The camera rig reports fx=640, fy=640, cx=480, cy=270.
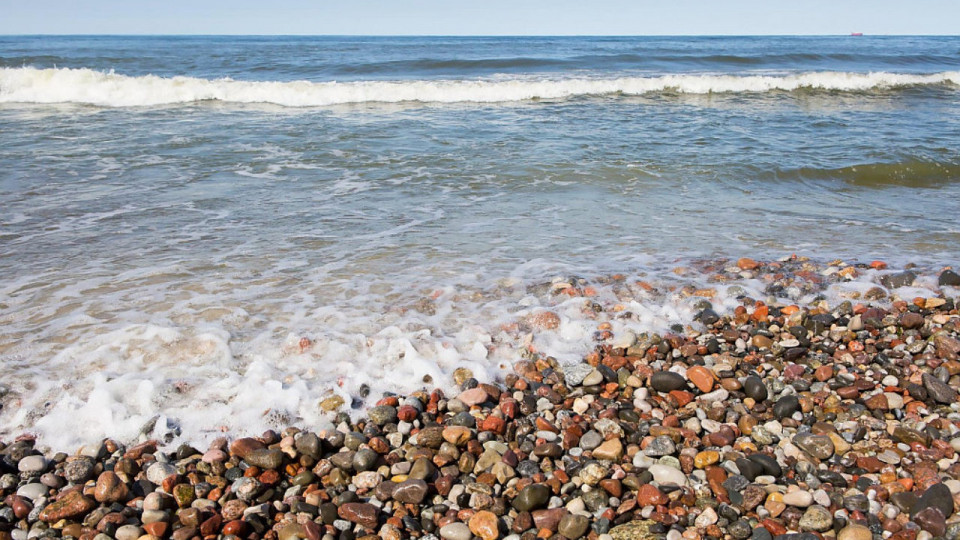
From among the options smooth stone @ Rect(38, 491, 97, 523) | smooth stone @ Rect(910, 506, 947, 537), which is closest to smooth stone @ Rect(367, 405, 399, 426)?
smooth stone @ Rect(38, 491, 97, 523)

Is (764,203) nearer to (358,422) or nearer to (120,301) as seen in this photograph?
(358,422)

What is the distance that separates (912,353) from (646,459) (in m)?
2.24

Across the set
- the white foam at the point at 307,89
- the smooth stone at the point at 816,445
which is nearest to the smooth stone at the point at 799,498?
the smooth stone at the point at 816,445

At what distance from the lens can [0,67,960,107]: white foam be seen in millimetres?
16906

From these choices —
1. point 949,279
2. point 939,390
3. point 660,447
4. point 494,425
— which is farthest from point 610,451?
point 949,279

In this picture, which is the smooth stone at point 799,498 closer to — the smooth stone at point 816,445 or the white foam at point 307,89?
the smooth stone at point 816,445

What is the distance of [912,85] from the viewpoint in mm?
20953

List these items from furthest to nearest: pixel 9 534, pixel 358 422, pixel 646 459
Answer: pixel 358 422 < pixel 646 459 < pixel 9 534

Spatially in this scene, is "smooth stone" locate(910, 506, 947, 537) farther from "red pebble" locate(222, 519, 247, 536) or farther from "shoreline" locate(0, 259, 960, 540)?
"red pebble" locate(222, 519, 247, 536)

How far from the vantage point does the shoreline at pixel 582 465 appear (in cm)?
278

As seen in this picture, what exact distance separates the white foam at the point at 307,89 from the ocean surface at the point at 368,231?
127cm

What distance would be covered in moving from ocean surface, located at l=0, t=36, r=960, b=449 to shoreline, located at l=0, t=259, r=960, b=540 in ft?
0.91

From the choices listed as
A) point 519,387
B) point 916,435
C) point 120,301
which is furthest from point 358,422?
point 916,435

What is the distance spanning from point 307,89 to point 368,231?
42.2ft
